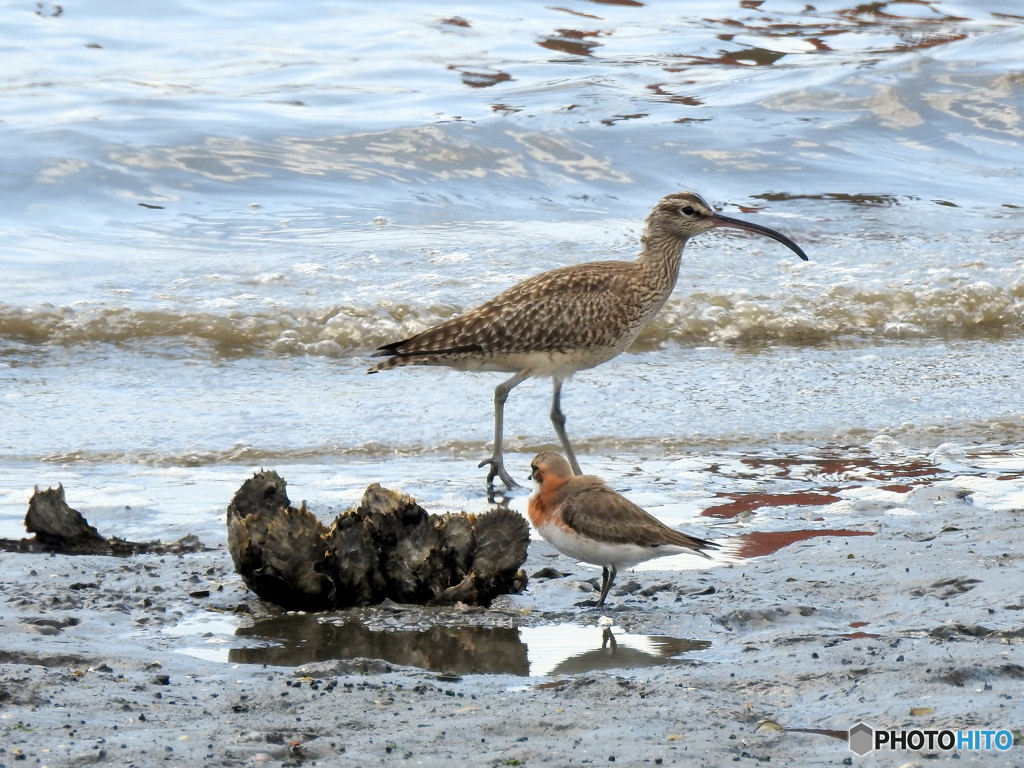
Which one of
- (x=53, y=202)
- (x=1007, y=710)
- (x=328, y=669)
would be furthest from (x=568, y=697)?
(x=53, y=202)

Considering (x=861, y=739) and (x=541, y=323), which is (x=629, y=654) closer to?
(x=861, y=739)

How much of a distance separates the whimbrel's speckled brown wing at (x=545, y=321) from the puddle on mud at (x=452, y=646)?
12.0ft

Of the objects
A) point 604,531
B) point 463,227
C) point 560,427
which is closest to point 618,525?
point 604,531

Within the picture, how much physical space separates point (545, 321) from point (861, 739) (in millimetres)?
5138

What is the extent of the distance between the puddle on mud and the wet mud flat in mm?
12

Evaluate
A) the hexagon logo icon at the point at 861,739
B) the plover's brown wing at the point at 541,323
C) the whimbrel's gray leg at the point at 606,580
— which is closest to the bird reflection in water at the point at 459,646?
the whimbrel's gray leg at the point at 606,580

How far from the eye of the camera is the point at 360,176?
15711 mm

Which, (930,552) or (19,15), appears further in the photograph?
(19,15)

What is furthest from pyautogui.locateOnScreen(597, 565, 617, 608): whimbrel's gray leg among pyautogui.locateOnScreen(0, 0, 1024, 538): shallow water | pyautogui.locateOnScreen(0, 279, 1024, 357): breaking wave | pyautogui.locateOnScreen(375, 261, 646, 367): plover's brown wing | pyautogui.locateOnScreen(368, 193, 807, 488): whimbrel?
pyautogui.locateOnScreen(0, 279, 1024, 357): breaking wave

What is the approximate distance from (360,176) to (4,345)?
18.4ft

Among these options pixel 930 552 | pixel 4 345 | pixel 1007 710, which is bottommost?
pixel 4 345

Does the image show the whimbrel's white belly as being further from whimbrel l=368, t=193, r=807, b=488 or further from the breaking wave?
the breaking wave

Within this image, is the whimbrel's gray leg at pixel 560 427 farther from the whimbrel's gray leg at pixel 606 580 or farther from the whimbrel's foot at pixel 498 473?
the whimbrel's gray leg at pixel 606 580

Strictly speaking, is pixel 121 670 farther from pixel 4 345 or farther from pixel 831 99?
pixel 831 99
